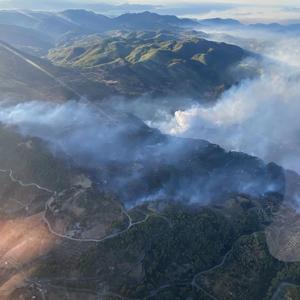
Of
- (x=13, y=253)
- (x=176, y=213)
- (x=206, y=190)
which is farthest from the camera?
(x=206, y=190)

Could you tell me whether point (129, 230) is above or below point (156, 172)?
above

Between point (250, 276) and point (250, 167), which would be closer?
point (250, 276)

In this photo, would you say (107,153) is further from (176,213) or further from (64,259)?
(64,259)

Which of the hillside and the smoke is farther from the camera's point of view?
the smoke

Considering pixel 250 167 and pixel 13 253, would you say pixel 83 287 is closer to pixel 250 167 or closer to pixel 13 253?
pixel 13 253

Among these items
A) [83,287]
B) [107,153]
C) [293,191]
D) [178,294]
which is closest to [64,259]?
[83,287]

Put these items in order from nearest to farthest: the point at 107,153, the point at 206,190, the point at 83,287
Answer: the point at 83,287
the point at 206,190
the point at 107,153

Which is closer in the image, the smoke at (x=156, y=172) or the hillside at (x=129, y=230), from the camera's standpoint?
the hillside at (x=129, y=230)

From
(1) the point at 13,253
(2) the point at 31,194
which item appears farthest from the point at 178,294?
(2) the point at 31,194

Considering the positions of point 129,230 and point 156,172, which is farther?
point 156,172
